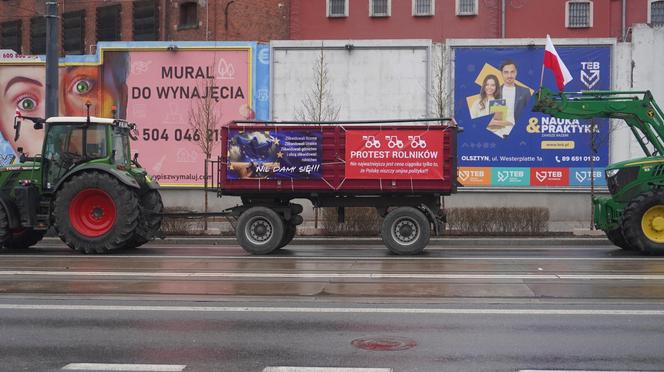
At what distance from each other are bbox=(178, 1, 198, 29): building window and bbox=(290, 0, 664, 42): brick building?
22.5ft

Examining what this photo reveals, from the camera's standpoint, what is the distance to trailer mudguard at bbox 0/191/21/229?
14742mm

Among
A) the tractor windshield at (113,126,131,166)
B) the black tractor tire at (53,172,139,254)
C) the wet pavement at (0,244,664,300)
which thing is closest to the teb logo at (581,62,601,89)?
the wet pavement at (0,244,664,300)

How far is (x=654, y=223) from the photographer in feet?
48.5

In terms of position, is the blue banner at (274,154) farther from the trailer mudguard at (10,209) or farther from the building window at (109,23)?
the building window at (109,23)

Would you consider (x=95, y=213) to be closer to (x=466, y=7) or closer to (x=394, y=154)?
(x=394, y=154)

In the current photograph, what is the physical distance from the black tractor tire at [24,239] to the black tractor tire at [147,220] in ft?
6.98

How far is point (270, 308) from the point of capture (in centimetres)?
888

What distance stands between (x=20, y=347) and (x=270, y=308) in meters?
2.92

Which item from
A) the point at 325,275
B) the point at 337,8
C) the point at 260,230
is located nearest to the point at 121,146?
the point at 260,230

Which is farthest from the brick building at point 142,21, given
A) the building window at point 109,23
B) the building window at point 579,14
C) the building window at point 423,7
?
the building window at point 579,14

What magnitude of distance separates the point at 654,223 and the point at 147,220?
1046cm

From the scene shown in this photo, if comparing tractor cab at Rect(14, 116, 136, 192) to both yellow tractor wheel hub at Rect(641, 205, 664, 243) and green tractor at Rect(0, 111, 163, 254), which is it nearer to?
green tractor at Rect(0, 111, 163, 254)

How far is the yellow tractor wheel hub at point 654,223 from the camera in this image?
14758 millimetres

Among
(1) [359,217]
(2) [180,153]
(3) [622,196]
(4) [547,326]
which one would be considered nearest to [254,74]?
(2) [180,153]
